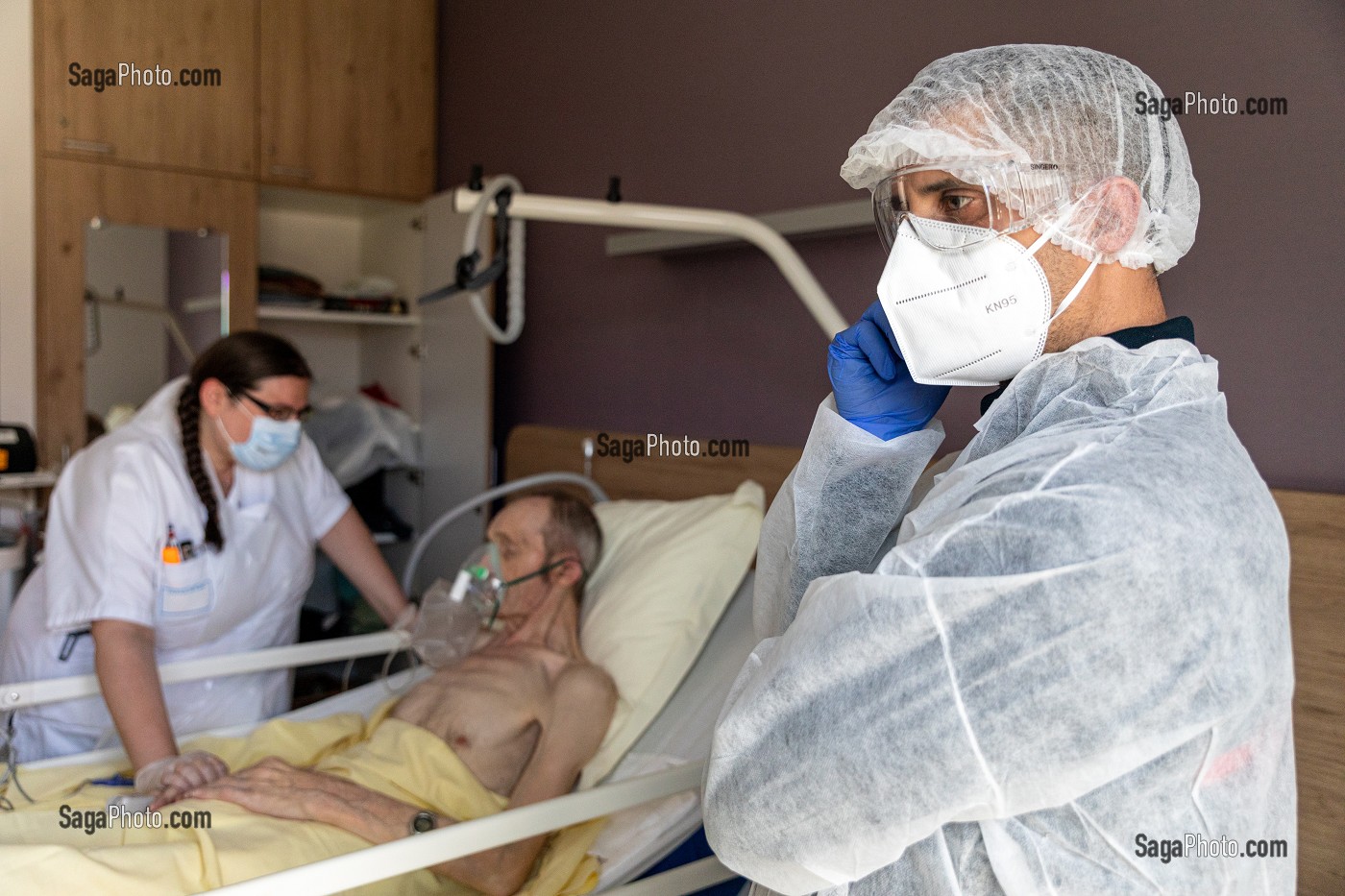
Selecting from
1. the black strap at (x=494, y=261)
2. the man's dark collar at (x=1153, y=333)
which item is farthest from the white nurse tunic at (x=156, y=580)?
the man's dark collar at (x=1153, y=333)

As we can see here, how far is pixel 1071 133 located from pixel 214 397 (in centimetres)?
170

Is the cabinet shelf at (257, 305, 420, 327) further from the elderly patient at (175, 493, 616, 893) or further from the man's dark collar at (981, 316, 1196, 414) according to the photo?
the man's dark collar at (981, 316, 1196, 414)

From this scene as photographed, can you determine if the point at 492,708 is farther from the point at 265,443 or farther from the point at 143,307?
the point at 143,307

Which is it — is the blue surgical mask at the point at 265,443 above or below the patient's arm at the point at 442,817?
above

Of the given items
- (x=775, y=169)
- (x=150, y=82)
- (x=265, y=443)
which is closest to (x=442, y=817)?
(x=265, y=443)

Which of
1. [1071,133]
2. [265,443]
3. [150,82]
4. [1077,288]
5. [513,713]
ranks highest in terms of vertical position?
[150,82]

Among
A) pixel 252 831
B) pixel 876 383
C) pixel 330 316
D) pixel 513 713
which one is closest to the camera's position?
pixel 876 383

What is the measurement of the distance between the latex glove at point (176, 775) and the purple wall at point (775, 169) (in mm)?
1273

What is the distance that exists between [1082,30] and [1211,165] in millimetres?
348

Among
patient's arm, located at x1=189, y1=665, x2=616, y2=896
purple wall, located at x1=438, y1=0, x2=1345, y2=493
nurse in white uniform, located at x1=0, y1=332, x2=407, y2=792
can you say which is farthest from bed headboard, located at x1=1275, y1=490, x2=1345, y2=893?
nurse in white uniform, located at x1=0, y1=332, x2=407, y2=792

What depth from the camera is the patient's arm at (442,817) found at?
4.93ft

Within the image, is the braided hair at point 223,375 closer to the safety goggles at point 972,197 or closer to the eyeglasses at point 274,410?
the eyeglasses at point 274,410

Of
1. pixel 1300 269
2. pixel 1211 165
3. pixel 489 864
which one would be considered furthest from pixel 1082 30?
pixel 489 864

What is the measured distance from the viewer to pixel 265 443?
6.66ft
